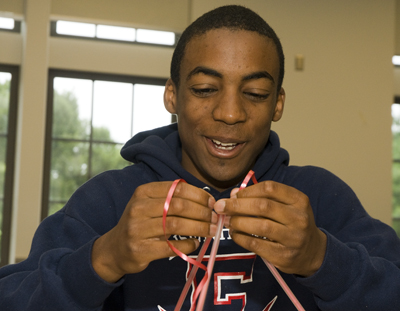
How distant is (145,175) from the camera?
1201mm

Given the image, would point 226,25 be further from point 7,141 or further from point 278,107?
point 7,141

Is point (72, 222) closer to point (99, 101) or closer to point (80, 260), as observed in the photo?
point (80, 260)

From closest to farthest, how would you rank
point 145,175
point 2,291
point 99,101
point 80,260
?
point 80,260, point 2,291, point 145,175, point 99,101

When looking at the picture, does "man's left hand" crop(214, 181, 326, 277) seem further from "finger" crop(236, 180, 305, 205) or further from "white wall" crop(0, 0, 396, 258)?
"white wall" crop(0, 0, 396, 258)

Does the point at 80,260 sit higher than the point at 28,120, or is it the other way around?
the point at 28,120

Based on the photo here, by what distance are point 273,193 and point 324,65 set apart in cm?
408

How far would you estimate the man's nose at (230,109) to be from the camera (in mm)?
1018

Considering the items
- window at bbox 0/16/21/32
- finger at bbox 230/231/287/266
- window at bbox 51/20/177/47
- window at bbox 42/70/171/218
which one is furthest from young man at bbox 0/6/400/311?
window at bbox 0/16/21/32

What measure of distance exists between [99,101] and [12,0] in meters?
1.06

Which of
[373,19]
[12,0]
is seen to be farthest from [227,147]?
[373,19]

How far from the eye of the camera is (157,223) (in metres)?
0.75

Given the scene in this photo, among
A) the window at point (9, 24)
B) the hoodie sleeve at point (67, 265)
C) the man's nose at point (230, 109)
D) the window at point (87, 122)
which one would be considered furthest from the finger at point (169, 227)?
the window at point (9, 24)

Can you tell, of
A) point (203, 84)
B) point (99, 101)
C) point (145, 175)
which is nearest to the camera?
point (203, 84)

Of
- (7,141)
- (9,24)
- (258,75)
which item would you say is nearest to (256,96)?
(258,75)
